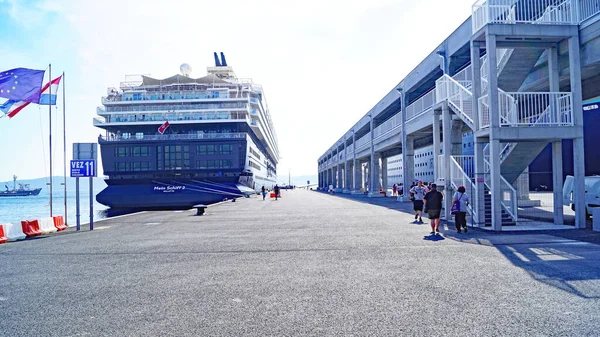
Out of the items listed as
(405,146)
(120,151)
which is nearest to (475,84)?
(405,146)

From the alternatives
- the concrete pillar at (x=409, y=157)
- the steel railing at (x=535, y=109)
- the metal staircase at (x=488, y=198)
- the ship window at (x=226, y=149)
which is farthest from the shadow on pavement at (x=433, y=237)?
the ship window at (x=226, y=149)

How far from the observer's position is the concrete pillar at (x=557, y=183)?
1367 cm

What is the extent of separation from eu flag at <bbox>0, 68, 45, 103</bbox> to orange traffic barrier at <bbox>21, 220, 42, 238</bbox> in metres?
5.23

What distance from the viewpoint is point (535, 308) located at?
5137mm

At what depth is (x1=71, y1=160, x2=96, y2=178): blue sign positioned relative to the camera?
15570mm

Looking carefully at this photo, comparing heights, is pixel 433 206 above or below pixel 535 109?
below

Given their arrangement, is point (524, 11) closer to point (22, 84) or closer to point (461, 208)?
point (461, 208)

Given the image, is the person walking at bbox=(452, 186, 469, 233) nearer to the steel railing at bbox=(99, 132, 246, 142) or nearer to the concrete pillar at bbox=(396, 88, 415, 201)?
the concrete pillar at bbox=(396, 88, 415, 201)

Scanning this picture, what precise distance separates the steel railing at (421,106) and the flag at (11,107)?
1958 centimetres

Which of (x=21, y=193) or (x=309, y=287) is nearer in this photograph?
(x=309, y=287)

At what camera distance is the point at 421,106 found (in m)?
24.4

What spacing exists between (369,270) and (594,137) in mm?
32995

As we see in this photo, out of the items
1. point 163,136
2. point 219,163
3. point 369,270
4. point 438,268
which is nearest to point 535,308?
point 438,268

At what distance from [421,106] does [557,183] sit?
11.6 m
